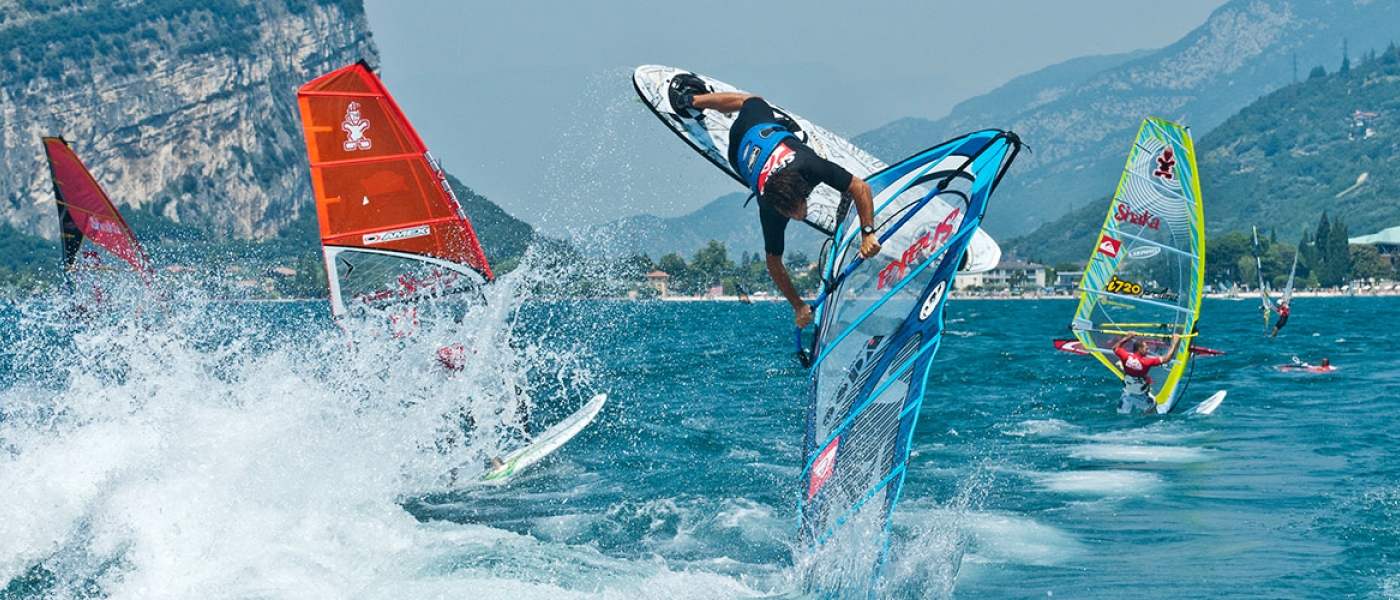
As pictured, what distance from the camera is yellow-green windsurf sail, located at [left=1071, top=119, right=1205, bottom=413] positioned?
62.3 feet

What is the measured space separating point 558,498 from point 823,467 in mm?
4662

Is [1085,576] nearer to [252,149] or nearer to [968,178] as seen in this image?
[968,178]

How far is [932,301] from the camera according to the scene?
636 cm

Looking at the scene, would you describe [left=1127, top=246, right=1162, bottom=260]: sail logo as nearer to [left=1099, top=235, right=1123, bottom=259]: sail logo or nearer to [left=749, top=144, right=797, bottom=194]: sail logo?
[left=1099, top=235, right=1123, bottom=259]: sail logo

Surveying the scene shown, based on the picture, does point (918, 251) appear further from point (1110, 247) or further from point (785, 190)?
point (1110, 247)

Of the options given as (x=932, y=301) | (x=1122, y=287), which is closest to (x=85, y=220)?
(x=1122, y=287)

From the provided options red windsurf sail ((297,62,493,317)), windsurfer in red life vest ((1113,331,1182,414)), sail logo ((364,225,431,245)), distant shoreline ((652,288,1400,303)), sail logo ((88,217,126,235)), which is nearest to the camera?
red windsurf sail ((297,62,493,317))

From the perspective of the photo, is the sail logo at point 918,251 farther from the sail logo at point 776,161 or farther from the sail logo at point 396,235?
the sail logo at point 396,235

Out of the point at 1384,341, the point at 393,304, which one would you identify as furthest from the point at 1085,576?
the point at 1384,341

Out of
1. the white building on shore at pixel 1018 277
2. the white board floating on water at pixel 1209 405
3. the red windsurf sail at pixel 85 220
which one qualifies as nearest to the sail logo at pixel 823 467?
the white board floating on water at pixel 1209 405

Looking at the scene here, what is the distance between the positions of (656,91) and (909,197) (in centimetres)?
201

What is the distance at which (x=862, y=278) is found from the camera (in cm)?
664

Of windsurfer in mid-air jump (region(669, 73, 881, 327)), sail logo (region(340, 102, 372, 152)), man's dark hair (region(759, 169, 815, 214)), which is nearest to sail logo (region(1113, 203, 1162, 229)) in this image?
sail logo (region(340, 102, 372, 152))

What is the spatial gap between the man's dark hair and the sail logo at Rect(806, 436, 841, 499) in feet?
4.44
